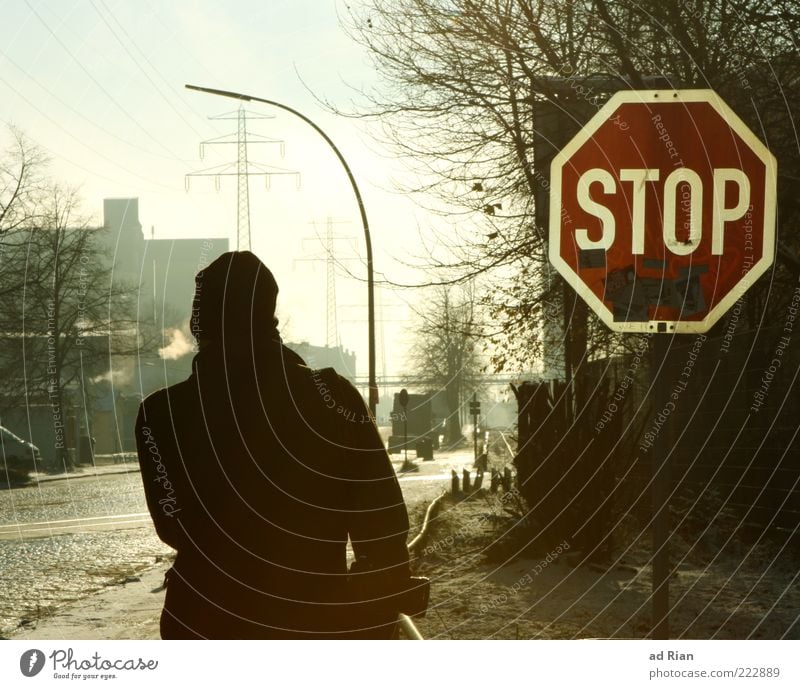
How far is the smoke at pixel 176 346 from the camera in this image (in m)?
4.09

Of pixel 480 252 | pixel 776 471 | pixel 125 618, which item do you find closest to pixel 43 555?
pixel 125 618

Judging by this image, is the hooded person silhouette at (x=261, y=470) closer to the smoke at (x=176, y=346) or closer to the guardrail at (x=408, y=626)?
the guardrail at (x=408, y=626)

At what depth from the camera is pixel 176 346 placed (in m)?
4.32

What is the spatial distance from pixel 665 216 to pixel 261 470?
2325 millimetres

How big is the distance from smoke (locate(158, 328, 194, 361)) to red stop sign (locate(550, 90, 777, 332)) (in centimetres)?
156

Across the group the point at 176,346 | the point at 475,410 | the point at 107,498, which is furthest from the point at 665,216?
the point at 107,498

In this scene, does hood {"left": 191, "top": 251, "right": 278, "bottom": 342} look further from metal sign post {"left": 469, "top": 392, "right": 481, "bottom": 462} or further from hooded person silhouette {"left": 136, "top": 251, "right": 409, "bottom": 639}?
metal sign post {"left": 469, "top": 392, "right": 481, "bottom": 462}

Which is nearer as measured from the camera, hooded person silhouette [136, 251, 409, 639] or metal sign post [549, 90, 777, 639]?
hooded person silhouette [136, 251, 409, 639]

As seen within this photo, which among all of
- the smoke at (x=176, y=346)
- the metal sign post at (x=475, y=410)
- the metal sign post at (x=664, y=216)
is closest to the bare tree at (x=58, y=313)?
the smoke at (x=176, y=346)

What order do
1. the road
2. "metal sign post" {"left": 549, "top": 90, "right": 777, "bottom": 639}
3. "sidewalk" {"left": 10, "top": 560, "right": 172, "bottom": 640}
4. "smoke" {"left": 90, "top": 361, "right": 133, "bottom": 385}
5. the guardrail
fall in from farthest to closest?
1. "smoke" {"left": 90, "top": 361, "right": 133, "bottom": 385}
2. the road
3. "sidewalk" {"left": 10, "top": 560, "right": 172, "bottom": 640}
4. "metal sign post" {"left": 549, "top": 90, "right": 777, "bottom": 639}
5. the guardrail

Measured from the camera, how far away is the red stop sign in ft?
14.2

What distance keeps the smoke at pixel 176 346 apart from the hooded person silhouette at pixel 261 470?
1.21 metres

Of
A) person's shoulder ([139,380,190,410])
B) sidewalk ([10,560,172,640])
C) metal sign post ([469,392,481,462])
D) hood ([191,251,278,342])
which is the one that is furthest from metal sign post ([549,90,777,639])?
metal sign post ([469,392,481,462])

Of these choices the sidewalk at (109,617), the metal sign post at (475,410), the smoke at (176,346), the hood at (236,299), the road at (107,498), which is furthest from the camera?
the road at (107,498)
